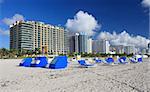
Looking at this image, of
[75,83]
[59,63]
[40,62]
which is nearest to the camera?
[75,83]

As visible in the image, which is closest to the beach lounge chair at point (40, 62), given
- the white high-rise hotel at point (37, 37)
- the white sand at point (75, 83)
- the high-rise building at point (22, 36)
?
the white sand at point (75, 83)

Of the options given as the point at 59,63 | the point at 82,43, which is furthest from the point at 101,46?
the point at 59,63

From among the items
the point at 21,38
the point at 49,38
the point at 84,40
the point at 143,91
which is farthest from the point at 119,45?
the point at 143,91

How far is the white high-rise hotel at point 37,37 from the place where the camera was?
9369cm

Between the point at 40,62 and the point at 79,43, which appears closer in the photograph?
the point at 40,62

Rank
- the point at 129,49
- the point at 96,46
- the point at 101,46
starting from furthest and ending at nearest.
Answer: the point at 129,49
the point at 96,46
the point at 101,46

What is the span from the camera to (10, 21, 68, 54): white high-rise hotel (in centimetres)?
9369

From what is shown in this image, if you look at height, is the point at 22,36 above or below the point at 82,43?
above

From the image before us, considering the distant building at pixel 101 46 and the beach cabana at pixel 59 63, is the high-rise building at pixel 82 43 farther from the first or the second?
the beach cabana at pixel 59 63

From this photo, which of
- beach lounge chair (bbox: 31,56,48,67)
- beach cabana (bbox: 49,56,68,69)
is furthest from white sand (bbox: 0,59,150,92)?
beach lounge chair (bbox: 31,56,48,67)

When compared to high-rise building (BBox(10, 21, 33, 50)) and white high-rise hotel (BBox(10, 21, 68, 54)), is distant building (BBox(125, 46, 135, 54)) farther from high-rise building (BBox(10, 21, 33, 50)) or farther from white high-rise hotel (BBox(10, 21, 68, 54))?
high-rise building (BBox(10, 21, 33, 50))

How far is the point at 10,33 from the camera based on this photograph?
341 ft

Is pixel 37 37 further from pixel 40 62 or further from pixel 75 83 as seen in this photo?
pixel 75 83

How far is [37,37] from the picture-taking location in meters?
100
